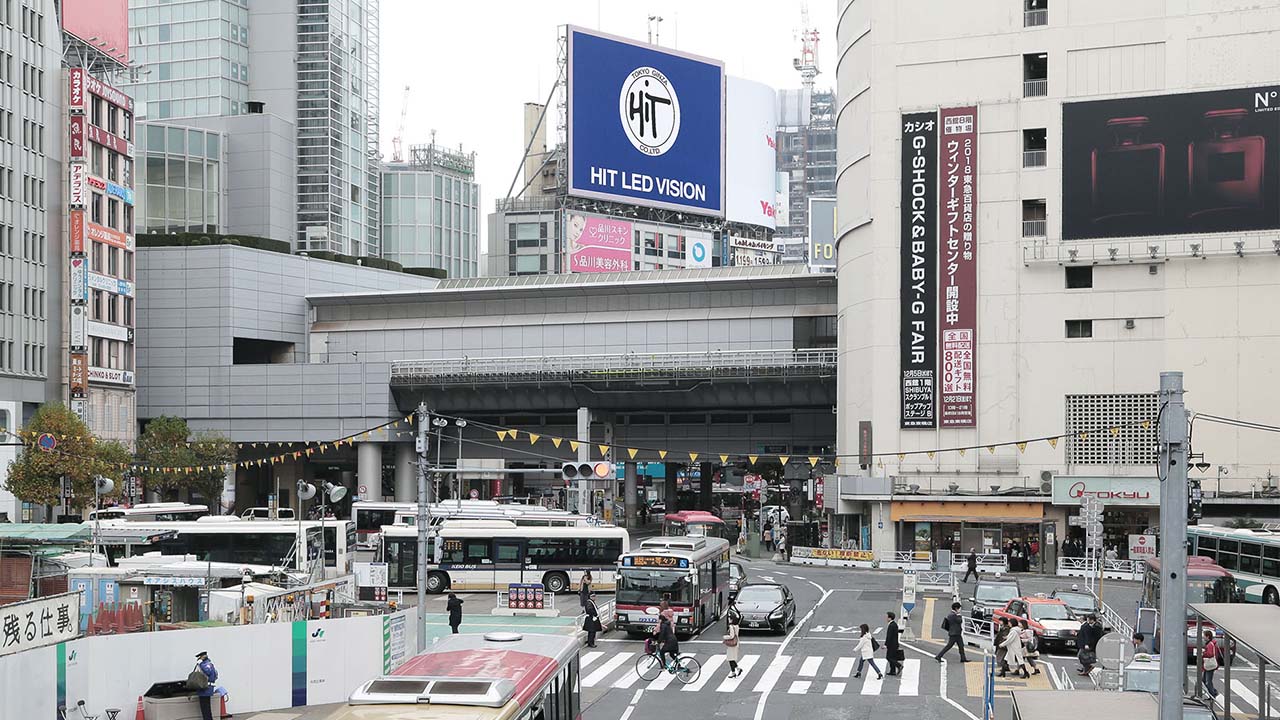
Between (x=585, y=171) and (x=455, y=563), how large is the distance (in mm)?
60668

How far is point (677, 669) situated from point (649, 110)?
82030mm

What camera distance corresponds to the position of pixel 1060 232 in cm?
6606

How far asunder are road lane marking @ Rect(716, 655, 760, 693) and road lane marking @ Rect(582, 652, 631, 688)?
285 cm

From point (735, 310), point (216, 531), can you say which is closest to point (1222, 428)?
point (735, 310)

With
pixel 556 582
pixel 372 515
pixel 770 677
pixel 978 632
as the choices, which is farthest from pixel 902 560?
pixel 770 677

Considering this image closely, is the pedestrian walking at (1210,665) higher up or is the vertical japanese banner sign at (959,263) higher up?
the vertical japanese banner sign at (959,263)

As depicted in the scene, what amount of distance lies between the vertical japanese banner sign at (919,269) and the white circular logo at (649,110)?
42.7 m

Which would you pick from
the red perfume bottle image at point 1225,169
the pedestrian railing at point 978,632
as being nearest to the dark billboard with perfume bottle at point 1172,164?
the red perfume bottle image at point 1225,169

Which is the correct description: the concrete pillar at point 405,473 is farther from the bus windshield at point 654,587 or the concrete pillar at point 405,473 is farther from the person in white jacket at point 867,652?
the person in white jacket at point 867,652

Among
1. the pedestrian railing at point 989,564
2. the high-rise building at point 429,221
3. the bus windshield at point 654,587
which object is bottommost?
the pedestrian railing at point 989,564

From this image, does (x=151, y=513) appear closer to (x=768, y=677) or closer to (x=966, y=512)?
(x=768, y=677)

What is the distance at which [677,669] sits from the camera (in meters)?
31.9

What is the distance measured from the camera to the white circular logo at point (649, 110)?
10781 cm

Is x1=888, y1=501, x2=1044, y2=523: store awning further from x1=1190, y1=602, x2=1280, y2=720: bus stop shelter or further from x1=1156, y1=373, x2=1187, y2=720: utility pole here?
x1=1156, y1=373, x2=1187, y2=720: utility pole
